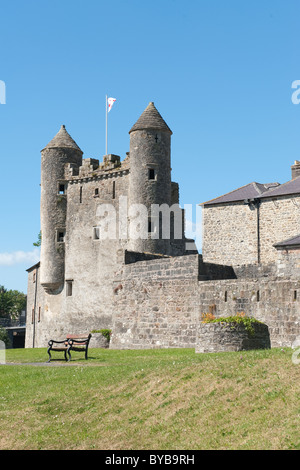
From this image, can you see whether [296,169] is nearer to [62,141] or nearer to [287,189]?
[287,189]

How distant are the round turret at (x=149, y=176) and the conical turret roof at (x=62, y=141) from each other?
6.90 meters

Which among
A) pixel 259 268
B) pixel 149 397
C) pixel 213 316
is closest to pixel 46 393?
pixel 149 397

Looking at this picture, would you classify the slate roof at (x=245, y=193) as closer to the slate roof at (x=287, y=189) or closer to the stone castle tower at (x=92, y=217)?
the slate roof at (x=287, y=189)

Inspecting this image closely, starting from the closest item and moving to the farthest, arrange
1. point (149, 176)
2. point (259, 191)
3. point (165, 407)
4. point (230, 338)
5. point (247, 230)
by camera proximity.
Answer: point (165, 407) → point (230, 338) → point (149, 176) → point (247, 230) → point (259, 191)

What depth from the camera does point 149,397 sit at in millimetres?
14453

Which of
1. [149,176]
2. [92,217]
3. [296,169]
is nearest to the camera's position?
[149,176]

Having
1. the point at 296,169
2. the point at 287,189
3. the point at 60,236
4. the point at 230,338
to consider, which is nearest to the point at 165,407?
the point at 230,338

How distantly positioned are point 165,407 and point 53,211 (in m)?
32.4

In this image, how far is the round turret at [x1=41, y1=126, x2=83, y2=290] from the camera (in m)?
44.9

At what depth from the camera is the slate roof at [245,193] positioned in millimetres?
41156

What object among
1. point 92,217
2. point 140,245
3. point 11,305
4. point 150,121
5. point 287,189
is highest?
point 150,121

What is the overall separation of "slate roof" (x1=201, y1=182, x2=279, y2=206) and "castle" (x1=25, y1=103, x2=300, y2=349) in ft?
0.27

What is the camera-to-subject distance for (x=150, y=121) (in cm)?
4022

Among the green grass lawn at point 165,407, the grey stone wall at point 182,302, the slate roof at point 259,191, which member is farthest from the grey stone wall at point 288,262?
the green grass lawn at point 165,407
